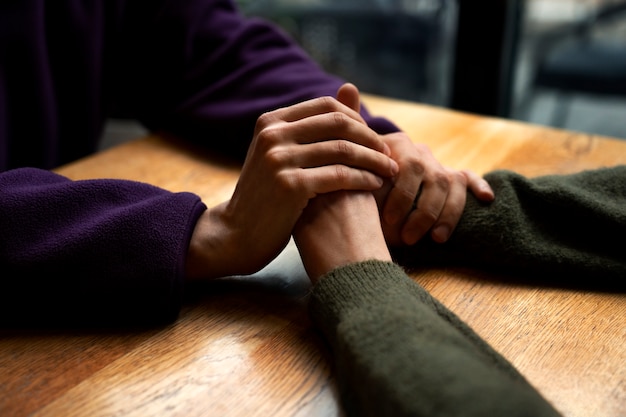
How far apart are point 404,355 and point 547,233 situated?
0.29 metres

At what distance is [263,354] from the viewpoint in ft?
1.65

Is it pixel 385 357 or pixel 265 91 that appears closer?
pixel 385 357

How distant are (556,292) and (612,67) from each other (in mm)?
1062

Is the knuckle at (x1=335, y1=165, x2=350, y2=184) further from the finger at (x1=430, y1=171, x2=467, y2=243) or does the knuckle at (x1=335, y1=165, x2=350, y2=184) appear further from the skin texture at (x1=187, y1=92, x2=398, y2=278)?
the finger at (x1=430, y1=171, x2=467, y2=243)

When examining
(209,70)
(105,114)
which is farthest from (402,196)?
(105,114)

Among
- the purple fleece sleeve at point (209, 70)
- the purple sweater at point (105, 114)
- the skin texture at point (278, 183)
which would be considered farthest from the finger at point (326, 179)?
the purple fleece sleeve at point (209, 70)

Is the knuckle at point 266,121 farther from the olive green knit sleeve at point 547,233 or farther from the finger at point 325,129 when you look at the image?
the olive green knit sleeve at point 547,233

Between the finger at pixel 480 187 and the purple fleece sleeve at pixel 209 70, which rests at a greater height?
the purple fleece sleeve at pixel 209 70

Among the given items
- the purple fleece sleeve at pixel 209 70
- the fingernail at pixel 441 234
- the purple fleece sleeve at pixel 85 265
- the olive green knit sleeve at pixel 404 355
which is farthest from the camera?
the purple fleece sleeve at pixel 209 70

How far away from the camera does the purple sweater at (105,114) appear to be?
0.54 metres

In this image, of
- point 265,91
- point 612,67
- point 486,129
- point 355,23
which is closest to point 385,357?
point 265,91

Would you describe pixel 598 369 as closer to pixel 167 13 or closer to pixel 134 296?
pixel 134 296

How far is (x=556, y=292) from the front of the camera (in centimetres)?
59

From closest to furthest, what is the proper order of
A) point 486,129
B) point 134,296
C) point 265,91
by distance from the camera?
point 134,296
point 265,91
point 486,129
